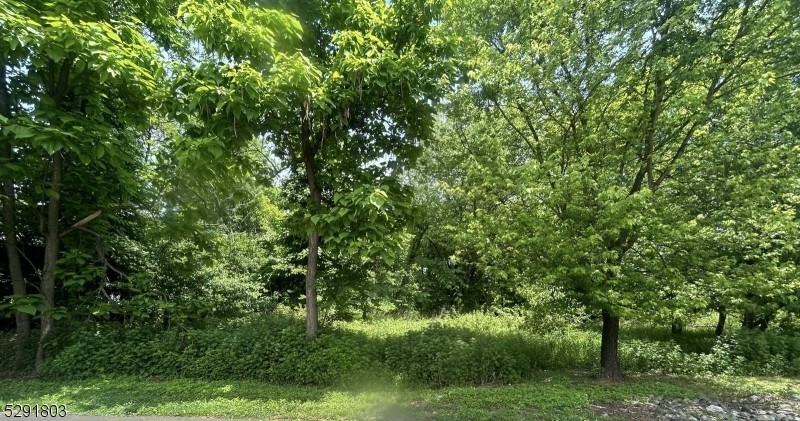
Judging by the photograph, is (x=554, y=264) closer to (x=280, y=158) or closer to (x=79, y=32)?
(x=280, y=158)

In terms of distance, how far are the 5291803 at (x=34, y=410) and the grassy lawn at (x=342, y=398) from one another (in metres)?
0.13

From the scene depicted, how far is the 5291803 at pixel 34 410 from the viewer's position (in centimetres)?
466

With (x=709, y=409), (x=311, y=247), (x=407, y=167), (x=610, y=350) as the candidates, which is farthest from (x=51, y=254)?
(x=709, y=409)

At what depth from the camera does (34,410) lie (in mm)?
4801

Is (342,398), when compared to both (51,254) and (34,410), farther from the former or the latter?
(51,254)

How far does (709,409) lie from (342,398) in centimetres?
549

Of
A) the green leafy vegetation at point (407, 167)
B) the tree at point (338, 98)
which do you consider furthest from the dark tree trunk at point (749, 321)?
the tree at point (338, 98)

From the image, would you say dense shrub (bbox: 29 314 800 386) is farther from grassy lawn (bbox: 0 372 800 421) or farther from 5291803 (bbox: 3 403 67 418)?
5291803 (bbox: 3 403 67 418)

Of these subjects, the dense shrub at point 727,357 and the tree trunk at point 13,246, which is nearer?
the tree trunk at point 13,246

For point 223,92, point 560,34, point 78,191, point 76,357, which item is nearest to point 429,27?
point 560,34

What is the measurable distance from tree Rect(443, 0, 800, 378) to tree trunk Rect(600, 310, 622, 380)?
2cm

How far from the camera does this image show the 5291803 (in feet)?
15.3

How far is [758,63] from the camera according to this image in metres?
5.82

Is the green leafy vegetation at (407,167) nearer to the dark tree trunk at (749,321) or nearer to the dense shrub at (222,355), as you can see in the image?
the dense shrub at (222,355)
